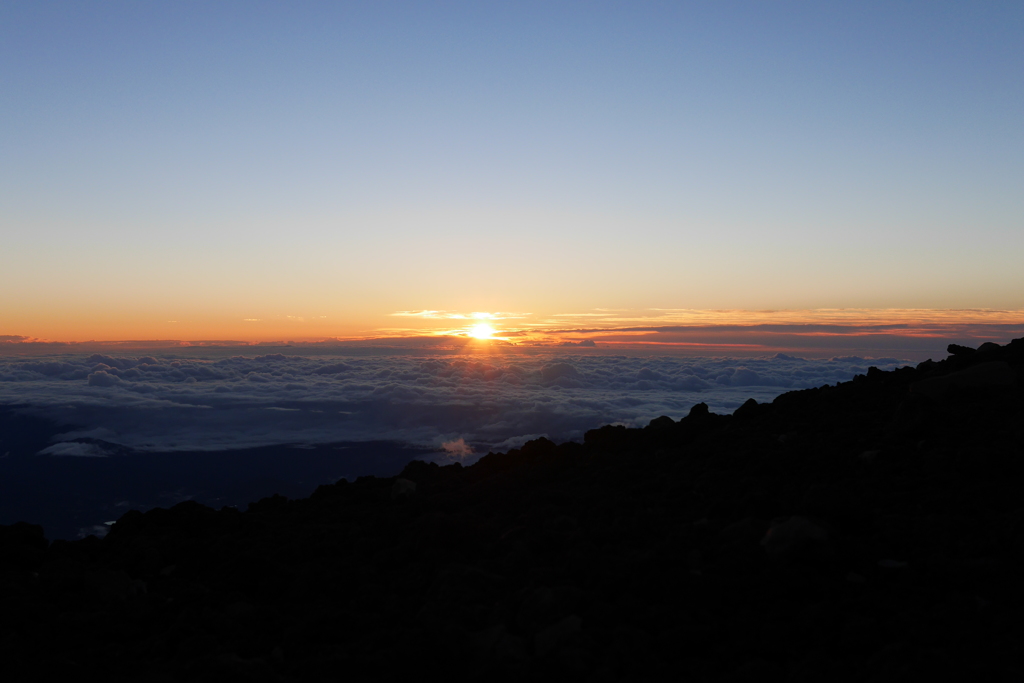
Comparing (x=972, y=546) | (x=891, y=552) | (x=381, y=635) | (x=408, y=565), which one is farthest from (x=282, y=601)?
(x=972, y=546)

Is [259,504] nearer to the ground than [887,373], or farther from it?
nearer to the ground

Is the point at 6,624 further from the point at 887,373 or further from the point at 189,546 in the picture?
the point at 887,373

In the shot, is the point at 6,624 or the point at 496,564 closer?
the point at 6,624

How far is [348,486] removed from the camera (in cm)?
1500

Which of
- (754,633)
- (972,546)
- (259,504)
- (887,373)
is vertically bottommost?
(259,504)

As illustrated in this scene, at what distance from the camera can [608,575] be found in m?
7.51

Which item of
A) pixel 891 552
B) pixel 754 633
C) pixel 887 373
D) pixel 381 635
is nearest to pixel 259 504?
pixel 381 635

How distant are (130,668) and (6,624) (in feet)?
8.17

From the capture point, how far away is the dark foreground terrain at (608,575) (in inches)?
241

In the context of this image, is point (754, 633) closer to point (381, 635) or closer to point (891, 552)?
point (891, 552)

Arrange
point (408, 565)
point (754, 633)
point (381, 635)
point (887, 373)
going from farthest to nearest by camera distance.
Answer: point (887, 373)
point (408, 565)
point (381, 635)
point (754, 633)

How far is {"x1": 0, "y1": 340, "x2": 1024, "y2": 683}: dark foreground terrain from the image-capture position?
6.13 meters

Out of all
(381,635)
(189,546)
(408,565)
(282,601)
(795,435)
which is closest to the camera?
(381,635)

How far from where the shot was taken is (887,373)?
1711cm
